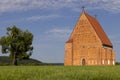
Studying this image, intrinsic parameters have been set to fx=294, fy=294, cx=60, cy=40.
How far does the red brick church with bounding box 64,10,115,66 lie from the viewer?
3009 inches

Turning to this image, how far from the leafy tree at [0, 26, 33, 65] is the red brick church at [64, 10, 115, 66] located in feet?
34.9

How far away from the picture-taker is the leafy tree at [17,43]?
73.3 m

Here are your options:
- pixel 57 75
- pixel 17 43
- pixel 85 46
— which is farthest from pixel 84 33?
pixel 57 75

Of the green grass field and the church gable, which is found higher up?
the church gable

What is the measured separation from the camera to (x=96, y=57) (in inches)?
2985

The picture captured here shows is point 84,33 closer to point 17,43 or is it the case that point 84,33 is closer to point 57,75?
point 17,43

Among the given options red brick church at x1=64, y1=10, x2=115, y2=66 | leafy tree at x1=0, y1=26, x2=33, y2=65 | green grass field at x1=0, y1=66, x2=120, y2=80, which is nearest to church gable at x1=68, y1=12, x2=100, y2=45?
red brick church at x1=64, y1=10, x2=115, y2=66

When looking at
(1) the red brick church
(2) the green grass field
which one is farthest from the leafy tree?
(2) the green grass field

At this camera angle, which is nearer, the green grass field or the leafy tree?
the green grass field

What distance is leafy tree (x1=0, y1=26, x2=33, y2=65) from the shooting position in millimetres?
73312

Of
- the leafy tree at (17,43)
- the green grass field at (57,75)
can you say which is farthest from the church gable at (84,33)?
the green grass field at (57,75)

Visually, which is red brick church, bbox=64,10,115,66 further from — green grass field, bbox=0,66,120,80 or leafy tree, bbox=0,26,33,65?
green grass field, bbox=0,66,120,80

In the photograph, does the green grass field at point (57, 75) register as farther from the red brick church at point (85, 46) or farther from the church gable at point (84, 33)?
the church gable at point (84, 33)

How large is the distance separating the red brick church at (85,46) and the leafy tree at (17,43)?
1062 cm
